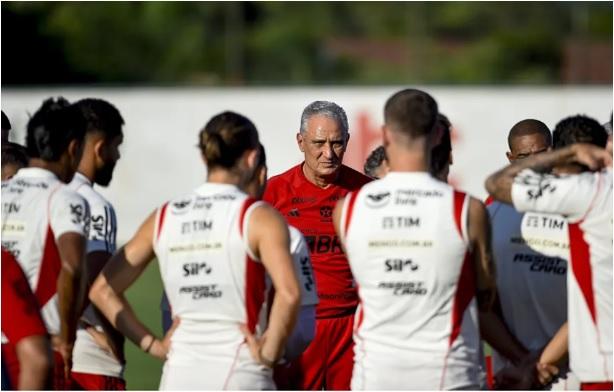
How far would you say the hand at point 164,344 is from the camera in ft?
18.1

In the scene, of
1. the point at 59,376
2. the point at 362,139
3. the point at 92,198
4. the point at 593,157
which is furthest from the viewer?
the point at 362,139

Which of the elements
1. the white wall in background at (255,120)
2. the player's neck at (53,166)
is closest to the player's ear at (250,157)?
the player's neck at (53,166)

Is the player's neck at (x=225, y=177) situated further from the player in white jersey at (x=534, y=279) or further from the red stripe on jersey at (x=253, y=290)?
the player in white jersey at (x=534, y=279)

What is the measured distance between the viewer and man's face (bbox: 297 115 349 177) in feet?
25.3

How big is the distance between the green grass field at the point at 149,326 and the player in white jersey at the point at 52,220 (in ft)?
14.1

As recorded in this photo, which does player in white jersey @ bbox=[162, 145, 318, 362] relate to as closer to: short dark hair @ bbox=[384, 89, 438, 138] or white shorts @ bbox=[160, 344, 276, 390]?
white shorts @ bbox=[160, 344, 276, 390]

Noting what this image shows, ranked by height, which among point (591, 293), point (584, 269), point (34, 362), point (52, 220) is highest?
point (52, 220)

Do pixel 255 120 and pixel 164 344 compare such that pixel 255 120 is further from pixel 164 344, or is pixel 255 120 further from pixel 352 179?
pixel 164 344

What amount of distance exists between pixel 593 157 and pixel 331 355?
264 cm

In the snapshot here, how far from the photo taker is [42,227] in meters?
5.79

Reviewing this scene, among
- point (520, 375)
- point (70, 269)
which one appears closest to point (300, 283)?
point (70, 269)

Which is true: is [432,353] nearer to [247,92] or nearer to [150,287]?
[150,287]

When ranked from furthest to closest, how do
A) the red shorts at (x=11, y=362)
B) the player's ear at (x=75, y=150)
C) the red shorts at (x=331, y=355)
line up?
1. the red shorts at (x=331, y=355)
2. the player's ear at (x=75, y=150)
3. the red shorts at (x=11, y=362)

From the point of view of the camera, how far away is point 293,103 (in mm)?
22547
